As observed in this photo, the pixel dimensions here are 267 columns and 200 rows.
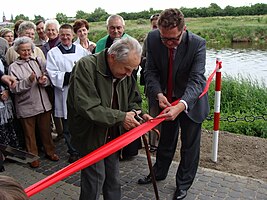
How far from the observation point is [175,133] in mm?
4176

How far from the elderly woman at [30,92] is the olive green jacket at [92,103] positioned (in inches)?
72.8

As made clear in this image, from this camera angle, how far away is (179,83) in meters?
3.80

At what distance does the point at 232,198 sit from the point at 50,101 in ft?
9.71

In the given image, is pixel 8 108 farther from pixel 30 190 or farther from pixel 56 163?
pixel 30 190

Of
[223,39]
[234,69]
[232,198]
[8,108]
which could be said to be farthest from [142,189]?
[223,39]

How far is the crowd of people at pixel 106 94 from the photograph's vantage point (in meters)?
2.91

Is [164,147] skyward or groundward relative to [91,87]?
groundward

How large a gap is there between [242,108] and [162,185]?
4.25 m

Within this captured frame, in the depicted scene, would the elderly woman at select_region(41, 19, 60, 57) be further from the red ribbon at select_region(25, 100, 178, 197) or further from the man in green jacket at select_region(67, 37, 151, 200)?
the red ribbon at select_region(25, 100, 178, 197)

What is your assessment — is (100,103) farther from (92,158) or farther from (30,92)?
(30,92)

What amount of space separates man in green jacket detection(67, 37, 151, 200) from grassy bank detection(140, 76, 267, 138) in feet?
12.9

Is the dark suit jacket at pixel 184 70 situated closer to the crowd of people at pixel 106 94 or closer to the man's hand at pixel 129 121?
the crowd of people at pixel 106 94

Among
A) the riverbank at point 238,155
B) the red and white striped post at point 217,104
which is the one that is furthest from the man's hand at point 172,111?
the riverbank at point 238,155

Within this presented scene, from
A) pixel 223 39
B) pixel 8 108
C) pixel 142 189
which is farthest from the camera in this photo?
pixel 223 39
